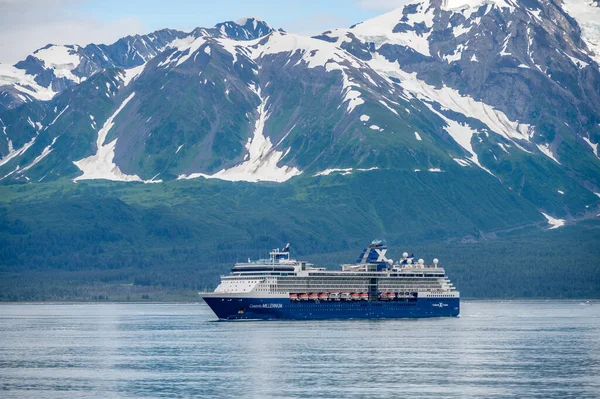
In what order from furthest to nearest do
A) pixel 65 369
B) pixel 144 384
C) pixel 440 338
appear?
pixel 440 338, pixel 65 369, pixel 144 384

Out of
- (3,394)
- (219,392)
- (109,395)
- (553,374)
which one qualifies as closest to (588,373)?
(553,374)

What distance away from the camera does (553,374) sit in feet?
441

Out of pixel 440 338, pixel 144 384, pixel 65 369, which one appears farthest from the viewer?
pixel 440 338

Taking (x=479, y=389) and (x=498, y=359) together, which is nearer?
(x=479, y=389)

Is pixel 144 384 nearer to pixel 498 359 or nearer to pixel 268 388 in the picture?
pixel 268 388

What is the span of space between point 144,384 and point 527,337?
3000 inches

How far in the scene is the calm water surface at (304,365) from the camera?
4847 inches

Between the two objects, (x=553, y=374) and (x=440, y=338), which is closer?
(x=553, y=374)

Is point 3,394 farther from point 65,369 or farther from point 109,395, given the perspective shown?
point 65,369

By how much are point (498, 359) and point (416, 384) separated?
27328 millimetres

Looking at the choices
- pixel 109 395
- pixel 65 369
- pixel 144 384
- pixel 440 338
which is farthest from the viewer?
pixel 440 338

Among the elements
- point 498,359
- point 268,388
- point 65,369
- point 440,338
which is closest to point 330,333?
point 440,338

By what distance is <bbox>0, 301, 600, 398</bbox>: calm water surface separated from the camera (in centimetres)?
12312

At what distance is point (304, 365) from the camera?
473ft
